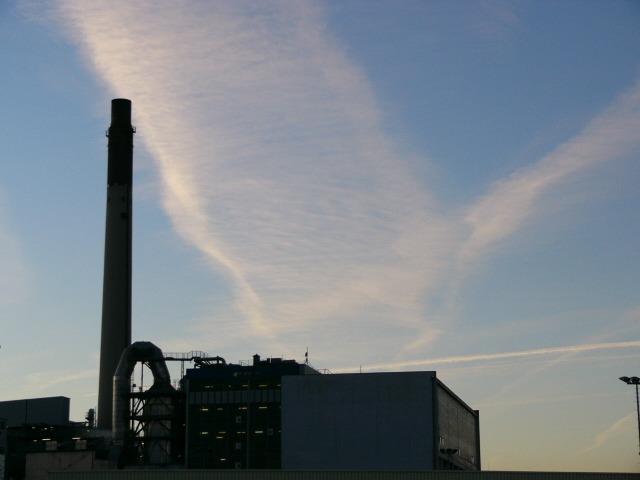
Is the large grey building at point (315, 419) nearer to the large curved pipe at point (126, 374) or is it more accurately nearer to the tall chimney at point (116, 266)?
the large curved pipe at point (126, 374)

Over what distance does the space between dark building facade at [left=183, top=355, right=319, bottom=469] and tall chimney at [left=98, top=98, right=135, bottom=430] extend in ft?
40.7

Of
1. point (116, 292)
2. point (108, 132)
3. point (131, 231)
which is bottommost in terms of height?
point (116, 292)

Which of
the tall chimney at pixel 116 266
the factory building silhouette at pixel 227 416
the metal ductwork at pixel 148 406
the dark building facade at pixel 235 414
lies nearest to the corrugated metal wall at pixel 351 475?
the factory building silhouette at pixel 227 416

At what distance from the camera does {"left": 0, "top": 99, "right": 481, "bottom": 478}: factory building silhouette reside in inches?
5556

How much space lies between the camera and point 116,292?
15900cm

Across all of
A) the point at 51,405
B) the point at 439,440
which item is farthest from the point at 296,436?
the point at 51,405

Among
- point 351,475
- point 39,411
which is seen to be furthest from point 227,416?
point 351,475

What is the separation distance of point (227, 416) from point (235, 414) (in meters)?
1.20

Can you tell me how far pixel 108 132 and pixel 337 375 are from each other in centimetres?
5509

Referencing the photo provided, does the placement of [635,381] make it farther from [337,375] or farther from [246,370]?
[246,370]

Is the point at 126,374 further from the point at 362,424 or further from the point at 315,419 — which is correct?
the point at 362,424

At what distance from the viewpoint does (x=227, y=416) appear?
15075 cm

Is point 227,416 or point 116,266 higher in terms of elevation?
point 116,266

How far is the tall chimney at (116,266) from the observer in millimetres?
157125
